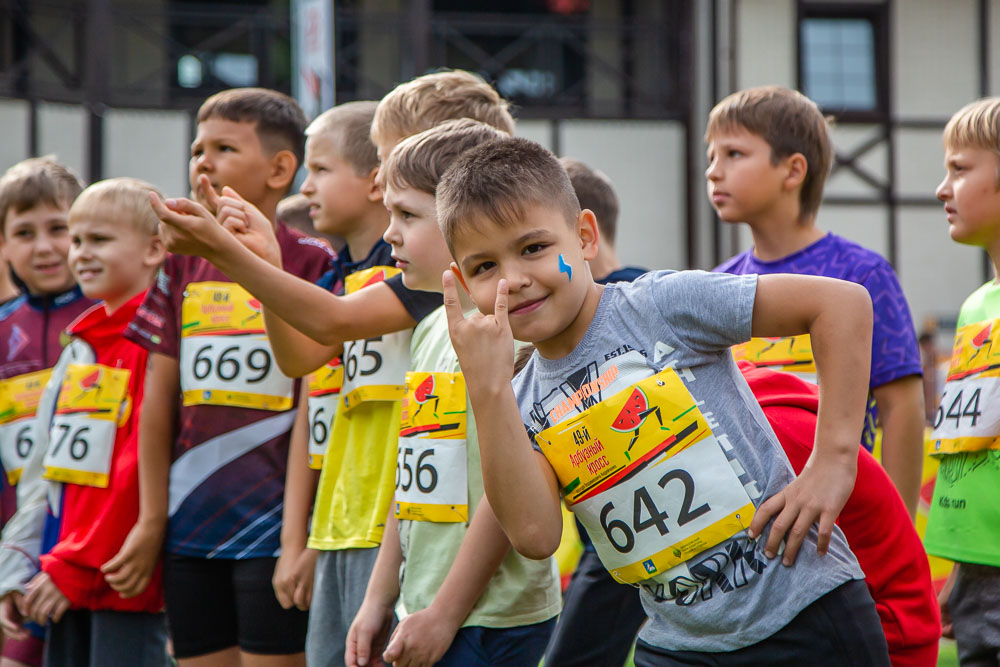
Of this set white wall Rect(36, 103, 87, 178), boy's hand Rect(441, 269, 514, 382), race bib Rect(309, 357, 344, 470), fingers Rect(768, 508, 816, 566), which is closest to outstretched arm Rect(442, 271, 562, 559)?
boy's hand Rect(441, 269, 514, 382)

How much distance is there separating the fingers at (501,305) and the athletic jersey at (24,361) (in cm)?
268

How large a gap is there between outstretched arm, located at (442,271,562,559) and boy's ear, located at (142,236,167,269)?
2196 mm

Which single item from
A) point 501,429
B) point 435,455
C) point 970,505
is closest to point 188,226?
point 435,455

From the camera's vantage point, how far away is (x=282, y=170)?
353 cm

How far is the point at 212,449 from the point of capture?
3225 millimetres

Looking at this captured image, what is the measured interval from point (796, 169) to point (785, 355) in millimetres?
609

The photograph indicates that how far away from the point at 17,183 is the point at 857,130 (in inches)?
485

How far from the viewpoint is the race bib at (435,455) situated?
2.45 metres

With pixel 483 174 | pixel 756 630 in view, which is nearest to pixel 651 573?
pixel 756 630

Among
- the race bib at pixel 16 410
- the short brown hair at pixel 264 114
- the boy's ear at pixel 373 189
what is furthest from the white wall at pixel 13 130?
the boy's ear at pixel 373 189

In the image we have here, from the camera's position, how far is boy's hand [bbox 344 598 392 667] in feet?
8.18

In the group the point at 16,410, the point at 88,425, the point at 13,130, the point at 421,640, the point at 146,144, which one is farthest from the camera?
the point at 146,144

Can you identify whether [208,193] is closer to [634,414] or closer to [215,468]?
[215,468]

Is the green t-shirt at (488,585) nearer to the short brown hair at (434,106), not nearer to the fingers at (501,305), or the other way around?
the fingers at (501,305)
